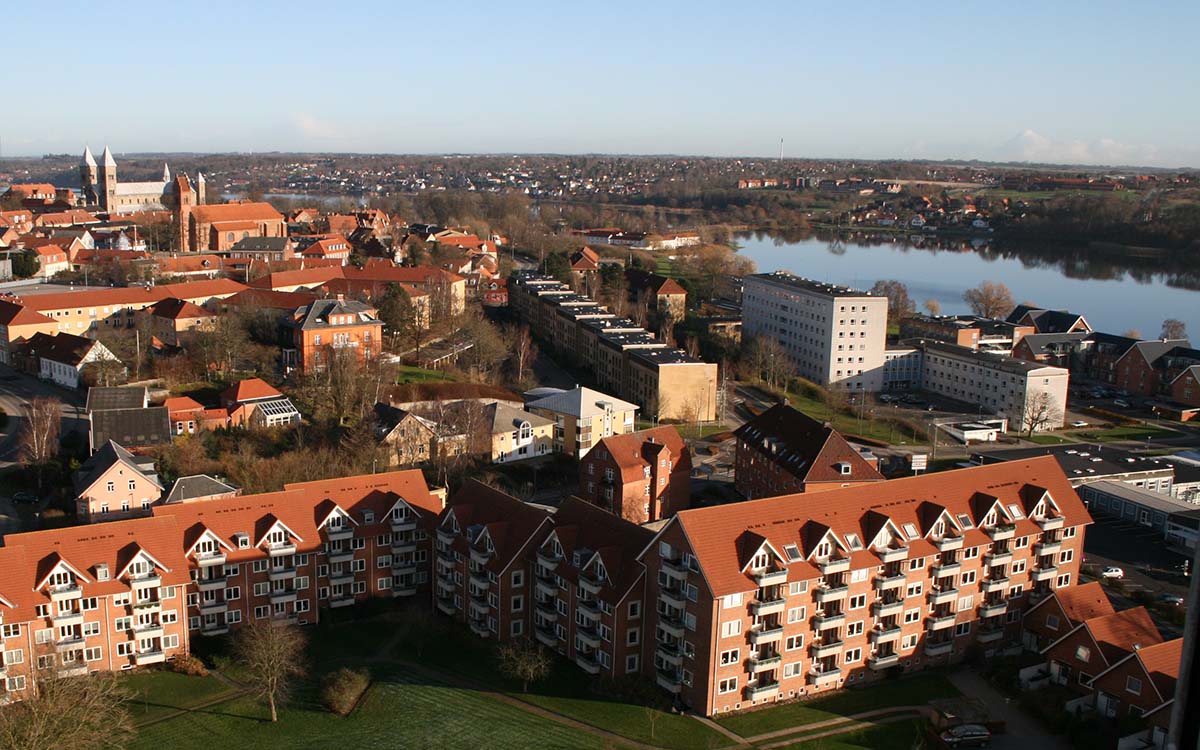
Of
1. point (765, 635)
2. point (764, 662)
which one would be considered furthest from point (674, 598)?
point (764, 662)

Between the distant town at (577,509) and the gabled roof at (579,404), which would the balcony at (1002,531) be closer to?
the distant town at (577,509)

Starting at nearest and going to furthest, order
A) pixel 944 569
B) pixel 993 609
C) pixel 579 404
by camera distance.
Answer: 1. pixel 944 569
2. pixel 993 609
3. pixel 579 404

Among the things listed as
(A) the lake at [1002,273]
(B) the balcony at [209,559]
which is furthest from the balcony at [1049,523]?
(A) the lake at [1002,273]

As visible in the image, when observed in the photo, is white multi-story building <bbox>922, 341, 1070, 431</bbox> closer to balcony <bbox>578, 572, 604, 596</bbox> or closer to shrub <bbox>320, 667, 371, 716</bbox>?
balcony <bbox>578, 572, 604, 596</bbox>

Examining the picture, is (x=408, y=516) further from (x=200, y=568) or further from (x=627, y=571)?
(x=627, y=571)

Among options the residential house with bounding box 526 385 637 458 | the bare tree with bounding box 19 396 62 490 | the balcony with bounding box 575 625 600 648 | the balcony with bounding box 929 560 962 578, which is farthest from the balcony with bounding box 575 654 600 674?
the bare tree with bounding box 19 396 62 490

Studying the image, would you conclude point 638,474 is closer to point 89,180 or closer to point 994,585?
point 994,585
